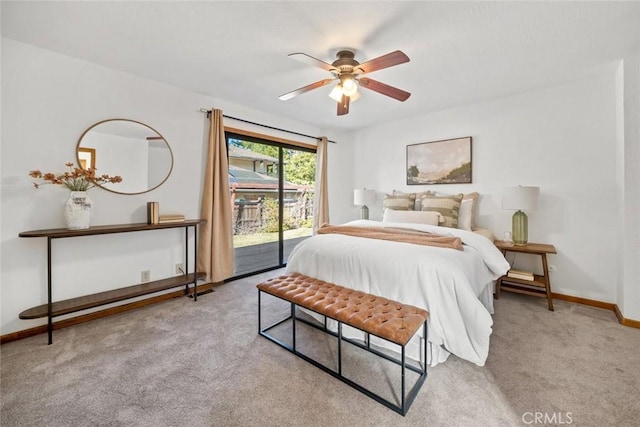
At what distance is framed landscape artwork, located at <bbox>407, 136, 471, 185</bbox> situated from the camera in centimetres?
363

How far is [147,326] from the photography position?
2.37 meters

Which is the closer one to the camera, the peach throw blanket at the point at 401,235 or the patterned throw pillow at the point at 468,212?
the peach throw blanket at the point at 401,235

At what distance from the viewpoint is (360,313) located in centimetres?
164

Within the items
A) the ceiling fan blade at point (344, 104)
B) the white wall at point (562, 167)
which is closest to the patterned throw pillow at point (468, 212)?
the white wall at point (562, 167)

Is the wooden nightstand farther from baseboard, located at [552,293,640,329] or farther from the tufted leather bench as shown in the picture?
the tufted leather bench

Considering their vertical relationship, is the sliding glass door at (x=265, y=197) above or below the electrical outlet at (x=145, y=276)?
above

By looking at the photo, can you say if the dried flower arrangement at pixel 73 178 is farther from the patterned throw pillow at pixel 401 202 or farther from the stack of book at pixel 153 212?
the patterned throw pillow at pixel 401 202

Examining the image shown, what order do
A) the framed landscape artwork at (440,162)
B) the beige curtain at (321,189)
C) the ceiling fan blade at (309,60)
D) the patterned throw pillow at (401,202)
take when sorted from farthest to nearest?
the beige curtain at (321,189) → the patterned throw pillow at (401,202) → the framed landscape artwork at (440,162) → the ceiling fan blade at (309,60)

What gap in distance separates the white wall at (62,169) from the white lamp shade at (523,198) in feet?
12.5

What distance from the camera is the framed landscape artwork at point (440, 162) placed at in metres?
3.63

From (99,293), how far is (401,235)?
297cm

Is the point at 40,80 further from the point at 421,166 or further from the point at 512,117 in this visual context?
the point at 512,117

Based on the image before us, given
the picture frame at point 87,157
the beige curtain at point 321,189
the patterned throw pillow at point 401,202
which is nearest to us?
the picture frame at point 87,157

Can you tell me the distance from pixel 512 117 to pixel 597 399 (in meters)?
3.00
